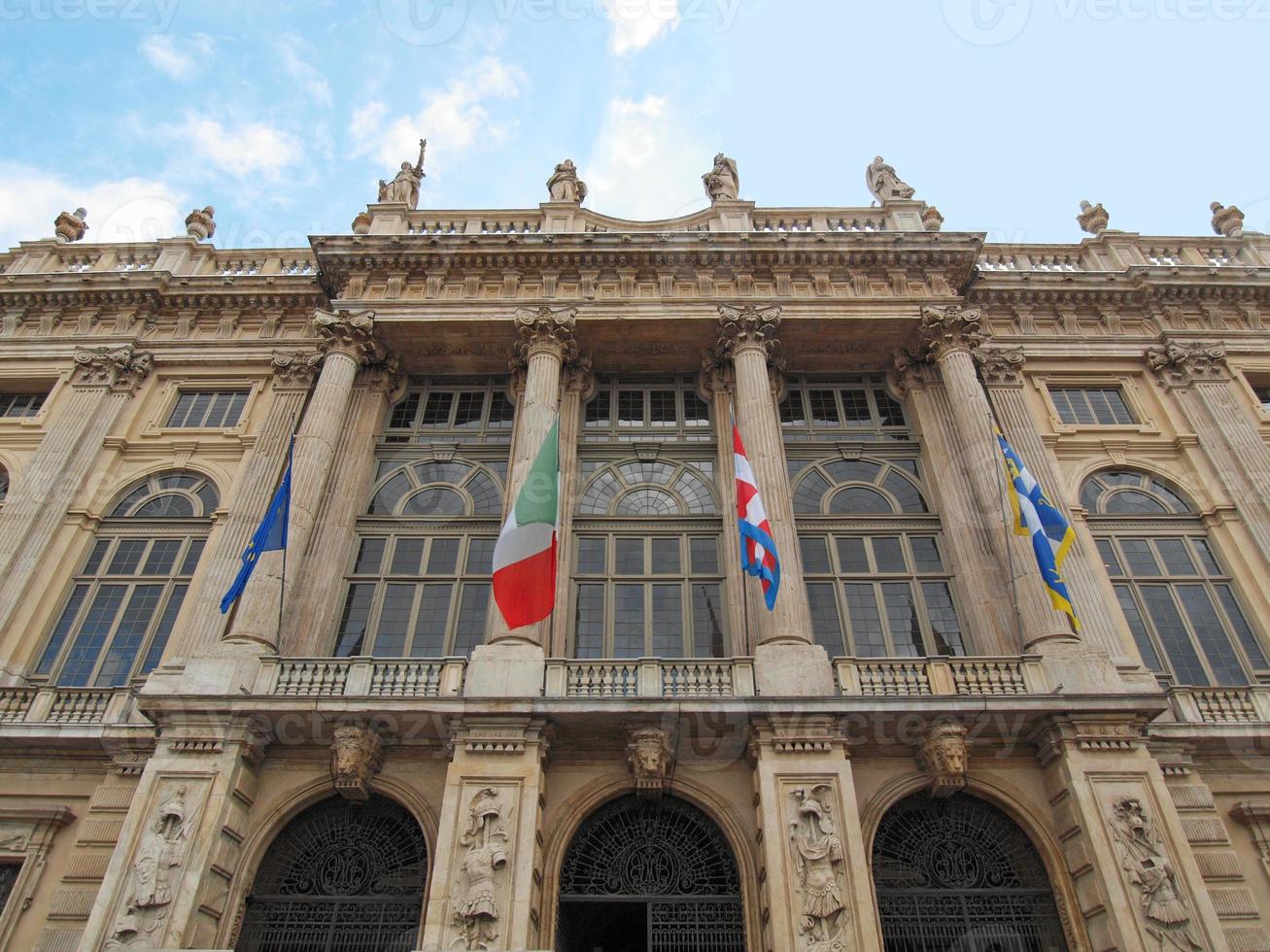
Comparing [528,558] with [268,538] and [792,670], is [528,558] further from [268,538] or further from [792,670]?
[268,538]

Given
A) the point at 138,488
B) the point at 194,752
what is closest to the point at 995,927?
the point at 194,752

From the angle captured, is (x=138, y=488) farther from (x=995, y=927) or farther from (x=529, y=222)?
(x=995, y=927)

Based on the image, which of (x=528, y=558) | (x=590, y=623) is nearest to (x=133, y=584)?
(x=528, y=558)

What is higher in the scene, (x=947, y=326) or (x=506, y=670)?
(x=947, y=326)

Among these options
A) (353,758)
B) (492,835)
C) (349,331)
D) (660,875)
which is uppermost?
(349,331)

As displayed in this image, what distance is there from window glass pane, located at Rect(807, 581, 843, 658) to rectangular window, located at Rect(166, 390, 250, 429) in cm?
1457

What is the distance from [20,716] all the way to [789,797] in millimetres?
13988

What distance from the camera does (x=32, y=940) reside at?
44.8 ft

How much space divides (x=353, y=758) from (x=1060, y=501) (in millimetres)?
15472

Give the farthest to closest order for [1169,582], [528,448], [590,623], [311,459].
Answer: [1169,582] → [311,459] → [528,448] → [590,623]

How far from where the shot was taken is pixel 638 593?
707 inches

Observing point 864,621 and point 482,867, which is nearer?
point 482,867

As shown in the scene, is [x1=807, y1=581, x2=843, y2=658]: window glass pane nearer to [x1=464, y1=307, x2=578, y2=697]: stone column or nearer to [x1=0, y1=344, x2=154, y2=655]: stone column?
[x1=464, y1=307, x2=578, y2=697]: stone column

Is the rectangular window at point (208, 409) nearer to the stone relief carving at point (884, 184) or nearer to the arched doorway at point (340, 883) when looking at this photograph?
the arched doorway at point (340, 883)
